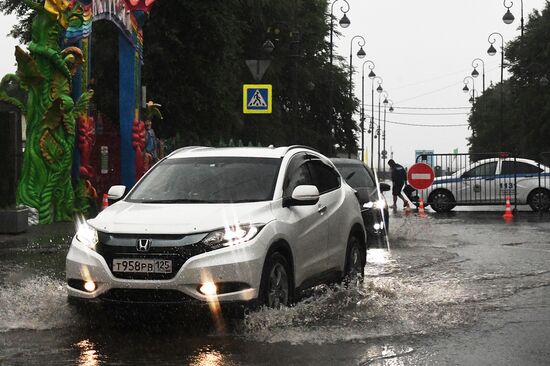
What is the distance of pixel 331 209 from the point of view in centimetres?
934

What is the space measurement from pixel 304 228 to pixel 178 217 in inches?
55.3

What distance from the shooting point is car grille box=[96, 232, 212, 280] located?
23.7 feet

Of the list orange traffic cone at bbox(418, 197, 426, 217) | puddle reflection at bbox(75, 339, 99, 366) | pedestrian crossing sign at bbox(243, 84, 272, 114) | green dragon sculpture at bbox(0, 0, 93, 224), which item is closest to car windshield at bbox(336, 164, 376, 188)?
green dragon sculpture at bbox(0, 0, 93, 224)

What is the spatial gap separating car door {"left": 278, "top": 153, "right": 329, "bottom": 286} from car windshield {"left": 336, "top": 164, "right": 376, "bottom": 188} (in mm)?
7561

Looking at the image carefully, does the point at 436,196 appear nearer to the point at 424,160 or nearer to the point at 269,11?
the point at 424,160

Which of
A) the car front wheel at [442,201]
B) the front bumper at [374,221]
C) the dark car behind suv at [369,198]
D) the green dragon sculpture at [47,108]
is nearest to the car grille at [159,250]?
the dark car behind suv at [369,198]

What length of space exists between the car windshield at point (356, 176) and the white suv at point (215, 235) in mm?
7340

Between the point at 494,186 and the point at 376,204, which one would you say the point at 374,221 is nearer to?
the point at 376,204

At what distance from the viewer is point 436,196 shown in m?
28.5

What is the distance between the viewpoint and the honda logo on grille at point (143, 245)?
23.8 feet

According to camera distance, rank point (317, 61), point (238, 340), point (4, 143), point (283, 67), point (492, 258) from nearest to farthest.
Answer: point (238, 340), point (492, 258), point (4, 143), point (283, 67), point (317, 61)

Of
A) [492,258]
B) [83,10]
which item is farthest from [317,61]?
[492,258]

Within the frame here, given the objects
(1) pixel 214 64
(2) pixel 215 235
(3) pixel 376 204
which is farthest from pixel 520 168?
(2) pixel 215 235

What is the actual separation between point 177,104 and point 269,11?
482 inches
